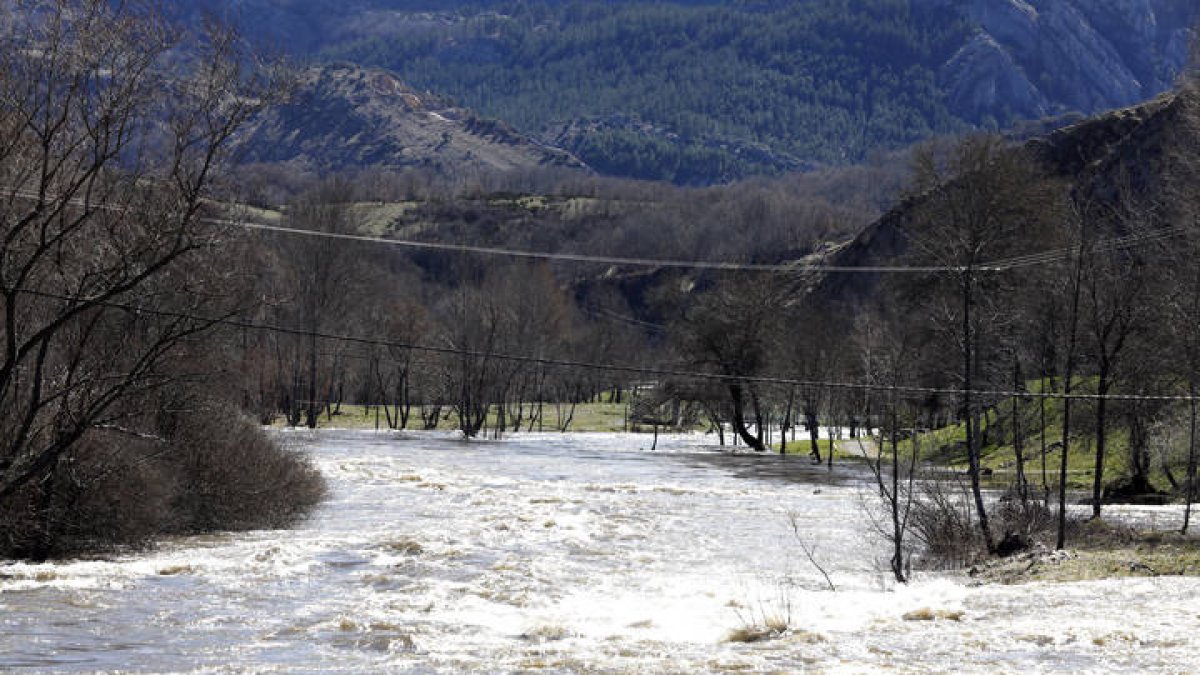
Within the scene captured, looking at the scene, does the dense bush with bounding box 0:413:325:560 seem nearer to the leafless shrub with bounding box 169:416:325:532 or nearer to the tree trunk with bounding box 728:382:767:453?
the leafless shrub with bounding box 169:416:325:532

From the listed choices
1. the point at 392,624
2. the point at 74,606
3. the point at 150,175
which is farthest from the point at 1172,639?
the point at 150,175

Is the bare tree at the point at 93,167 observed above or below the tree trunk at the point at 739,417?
above

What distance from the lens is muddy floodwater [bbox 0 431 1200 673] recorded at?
59.3 ft

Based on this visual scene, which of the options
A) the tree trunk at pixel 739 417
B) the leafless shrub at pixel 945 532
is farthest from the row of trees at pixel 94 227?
the tree trunk at pixel 739 417

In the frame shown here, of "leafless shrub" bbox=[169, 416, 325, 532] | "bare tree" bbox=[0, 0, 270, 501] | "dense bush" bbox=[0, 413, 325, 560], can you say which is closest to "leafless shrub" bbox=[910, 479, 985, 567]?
"leafless shrub" bbox=[169, 416, 325, 532]

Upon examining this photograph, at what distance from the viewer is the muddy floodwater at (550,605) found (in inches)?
711

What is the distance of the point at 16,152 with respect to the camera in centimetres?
2509

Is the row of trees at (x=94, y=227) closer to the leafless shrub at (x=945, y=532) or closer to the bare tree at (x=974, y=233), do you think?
the leafless shrub at (x=945, y=532)

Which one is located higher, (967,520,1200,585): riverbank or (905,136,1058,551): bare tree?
(905,136,1058,551): bare tree

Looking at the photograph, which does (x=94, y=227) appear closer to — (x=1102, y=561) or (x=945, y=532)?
(x=945, y=532)

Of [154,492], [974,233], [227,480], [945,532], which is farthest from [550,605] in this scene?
[974,233]

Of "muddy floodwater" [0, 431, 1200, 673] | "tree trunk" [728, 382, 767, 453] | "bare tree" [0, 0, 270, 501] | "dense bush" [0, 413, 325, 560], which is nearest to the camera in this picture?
"muddy floodwater" [0, 431, 1200, 673]

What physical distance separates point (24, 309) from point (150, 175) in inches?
216

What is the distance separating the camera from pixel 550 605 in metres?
24.1
